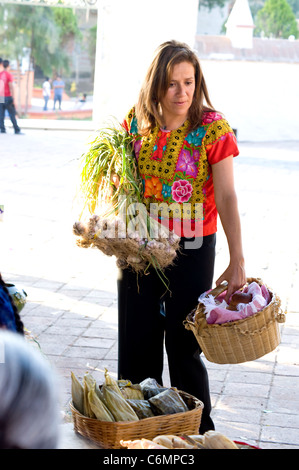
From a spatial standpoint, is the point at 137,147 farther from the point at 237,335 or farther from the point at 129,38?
the point at 129,38

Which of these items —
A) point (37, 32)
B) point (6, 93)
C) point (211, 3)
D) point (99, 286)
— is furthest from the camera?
point (211, 3)

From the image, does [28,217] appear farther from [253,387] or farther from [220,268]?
[253,387]

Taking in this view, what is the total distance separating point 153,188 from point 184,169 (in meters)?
0.17

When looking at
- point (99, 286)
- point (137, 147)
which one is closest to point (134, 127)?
point (137, 147)

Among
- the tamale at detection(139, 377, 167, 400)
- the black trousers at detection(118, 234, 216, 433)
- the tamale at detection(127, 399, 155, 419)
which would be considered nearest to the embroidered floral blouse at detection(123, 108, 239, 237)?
the black trousers at detection(118, 234, 216, 433)

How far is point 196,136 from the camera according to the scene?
3.19 metres

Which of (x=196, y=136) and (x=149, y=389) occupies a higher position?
(x=196, y=136)

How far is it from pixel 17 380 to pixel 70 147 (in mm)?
17370

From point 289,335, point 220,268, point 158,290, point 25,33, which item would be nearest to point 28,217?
point 220,268

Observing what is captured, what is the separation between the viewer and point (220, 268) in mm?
7328

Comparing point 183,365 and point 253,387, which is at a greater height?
point 183,365

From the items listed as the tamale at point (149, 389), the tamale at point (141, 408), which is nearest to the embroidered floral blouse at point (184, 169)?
the tamale at point (149, 389)

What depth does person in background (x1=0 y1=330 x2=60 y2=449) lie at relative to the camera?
1381 millimetres

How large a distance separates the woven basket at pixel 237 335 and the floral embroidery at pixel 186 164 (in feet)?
1.91
